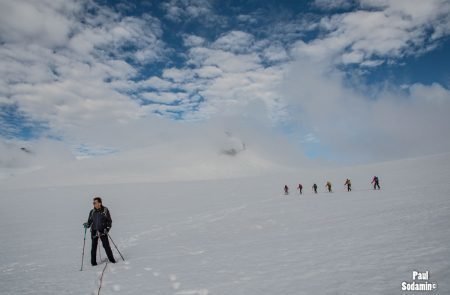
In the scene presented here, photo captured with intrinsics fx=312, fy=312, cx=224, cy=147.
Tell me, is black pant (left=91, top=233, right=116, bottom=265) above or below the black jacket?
below

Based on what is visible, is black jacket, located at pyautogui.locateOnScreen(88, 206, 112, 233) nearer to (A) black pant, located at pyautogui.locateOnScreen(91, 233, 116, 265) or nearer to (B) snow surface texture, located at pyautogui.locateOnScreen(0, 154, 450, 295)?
(A) black pant, located at pyautogui.locateOnScreen(91, 233, 116, 265)

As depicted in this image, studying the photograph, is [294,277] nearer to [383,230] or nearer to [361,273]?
[361,273]

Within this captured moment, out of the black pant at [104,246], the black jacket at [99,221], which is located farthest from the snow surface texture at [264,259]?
the black jacket at [99,221]

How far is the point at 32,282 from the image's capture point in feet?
29.8

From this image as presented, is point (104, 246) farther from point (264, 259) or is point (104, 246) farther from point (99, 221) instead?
point (264, 259)

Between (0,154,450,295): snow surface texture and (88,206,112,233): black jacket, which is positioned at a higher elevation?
(88,206,112,233): black jacket

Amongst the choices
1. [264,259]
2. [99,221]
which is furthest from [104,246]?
[264,259]

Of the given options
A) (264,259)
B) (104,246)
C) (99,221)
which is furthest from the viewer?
(99,221)

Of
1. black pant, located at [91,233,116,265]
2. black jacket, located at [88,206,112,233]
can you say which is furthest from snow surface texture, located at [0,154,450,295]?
black jacket, located at [88,206,112,233]

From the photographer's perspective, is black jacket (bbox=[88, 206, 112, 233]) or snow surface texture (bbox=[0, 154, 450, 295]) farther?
black jacket (bbox=[88, 206, 112, 233])

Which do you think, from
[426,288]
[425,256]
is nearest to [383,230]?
[425,256]

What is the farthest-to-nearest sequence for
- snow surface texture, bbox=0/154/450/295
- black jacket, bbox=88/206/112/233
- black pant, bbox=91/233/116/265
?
black jacket, bbox=88/206/112/233, black pant, bbox=91/233/116/265, snow surface texture, bbox=0/154/450/295

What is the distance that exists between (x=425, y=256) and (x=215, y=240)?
807 centimetres

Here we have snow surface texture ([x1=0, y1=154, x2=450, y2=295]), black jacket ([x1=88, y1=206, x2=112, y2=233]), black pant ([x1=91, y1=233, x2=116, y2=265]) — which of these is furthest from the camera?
black jacket ([x1=88, y1=206, x2=112, y2=233])
